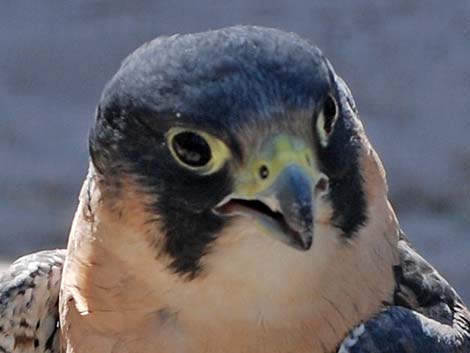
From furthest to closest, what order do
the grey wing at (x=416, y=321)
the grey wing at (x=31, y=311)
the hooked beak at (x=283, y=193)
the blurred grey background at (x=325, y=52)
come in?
the blurred grey background at (x=325, y=52) < the grey wing at (x=31, y=311) < the grey wing at (x=416, y=321) < the hooked beak at (x=283, y=193)

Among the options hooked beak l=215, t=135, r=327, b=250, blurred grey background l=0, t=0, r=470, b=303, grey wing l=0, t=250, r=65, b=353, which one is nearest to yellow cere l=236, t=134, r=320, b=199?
hooked beak l=215, t=135, r=327, b=250

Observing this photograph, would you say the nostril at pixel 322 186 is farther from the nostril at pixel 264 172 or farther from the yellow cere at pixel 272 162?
the nostril at pixel 264 172

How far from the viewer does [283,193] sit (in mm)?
3809

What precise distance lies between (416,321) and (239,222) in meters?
0.72

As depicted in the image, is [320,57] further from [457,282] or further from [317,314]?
[457,282]

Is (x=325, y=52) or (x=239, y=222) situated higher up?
(x=239, y=222)

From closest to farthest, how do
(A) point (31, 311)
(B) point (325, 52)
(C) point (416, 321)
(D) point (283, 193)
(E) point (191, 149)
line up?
(D) point (283, 193) < (E) point (191, 149) < (C) point (416, 321) < (A) point (31, 311) < (B) point (325, 52)

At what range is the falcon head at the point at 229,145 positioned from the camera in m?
3.87

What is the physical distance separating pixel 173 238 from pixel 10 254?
388 cm

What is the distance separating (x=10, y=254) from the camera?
25.8ft

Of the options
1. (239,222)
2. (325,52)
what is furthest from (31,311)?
(325,52)

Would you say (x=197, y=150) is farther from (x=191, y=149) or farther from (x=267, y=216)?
(x=267, y=216)

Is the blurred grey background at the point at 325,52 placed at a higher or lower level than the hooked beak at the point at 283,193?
lower

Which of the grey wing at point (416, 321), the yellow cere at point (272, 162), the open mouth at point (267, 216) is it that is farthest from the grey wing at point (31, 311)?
the yellow cere at point (272, 162)
